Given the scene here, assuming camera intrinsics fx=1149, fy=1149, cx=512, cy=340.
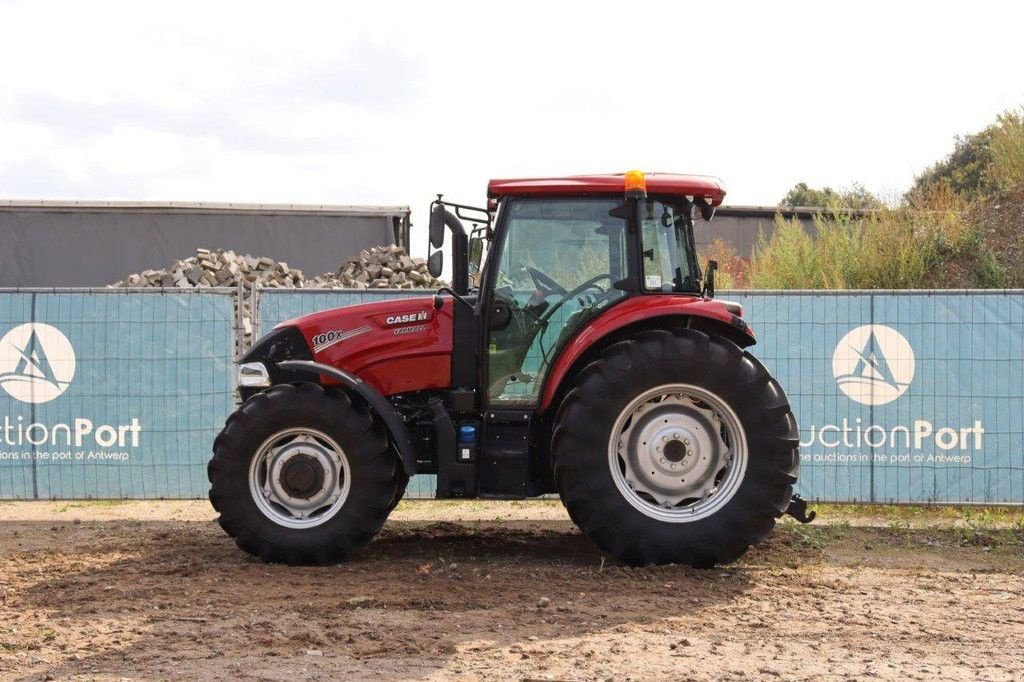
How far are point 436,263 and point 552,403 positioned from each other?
3.97 feet

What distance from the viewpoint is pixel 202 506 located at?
35.7ft

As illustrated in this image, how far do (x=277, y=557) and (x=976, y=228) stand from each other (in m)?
14.1

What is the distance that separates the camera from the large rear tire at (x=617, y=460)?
702 centimetres

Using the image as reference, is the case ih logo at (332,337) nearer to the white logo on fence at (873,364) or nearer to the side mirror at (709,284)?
the side mirror at (709,284)

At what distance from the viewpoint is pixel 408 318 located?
765cm

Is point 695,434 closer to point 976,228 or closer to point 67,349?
point 67,349

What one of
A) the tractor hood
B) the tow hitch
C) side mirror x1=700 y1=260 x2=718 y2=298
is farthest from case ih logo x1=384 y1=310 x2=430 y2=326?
the tow hitch

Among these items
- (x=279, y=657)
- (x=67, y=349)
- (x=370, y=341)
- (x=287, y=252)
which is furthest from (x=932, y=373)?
(x=287, y=252)

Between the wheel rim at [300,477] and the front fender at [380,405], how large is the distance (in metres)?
0.35

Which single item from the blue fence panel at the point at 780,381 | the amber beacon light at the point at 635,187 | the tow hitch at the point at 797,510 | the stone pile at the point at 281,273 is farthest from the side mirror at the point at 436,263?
the stone pile at the point at 281,273

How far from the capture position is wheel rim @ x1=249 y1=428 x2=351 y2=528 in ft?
24.0

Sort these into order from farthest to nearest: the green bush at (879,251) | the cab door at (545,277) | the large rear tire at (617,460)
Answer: the green bush at (879,251) → the cab door at (545,277) → the large rear tire at (617,460)

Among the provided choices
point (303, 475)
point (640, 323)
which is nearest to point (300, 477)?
point (303, 475)

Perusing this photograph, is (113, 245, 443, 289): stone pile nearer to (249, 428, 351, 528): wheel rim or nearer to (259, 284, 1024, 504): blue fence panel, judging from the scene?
(259, 284, 1024, 504): blue fence panel
